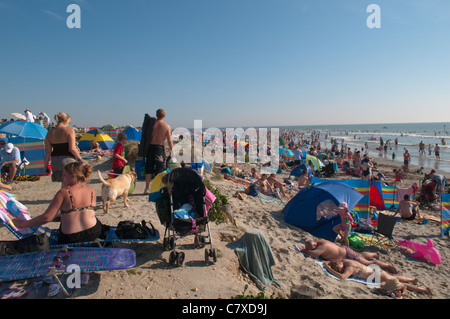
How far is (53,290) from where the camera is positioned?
2.51 metres

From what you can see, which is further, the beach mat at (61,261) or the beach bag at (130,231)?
the beach bag at (130,231)

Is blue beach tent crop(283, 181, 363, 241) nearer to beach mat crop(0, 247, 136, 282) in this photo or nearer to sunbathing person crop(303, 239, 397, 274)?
→ sunbathing person crop(303, 239, 397, 274)

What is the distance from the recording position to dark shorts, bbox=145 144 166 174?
229 inches

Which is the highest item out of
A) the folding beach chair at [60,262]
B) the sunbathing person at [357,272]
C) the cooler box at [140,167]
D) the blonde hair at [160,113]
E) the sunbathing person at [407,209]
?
the blonde hair at [160,113]

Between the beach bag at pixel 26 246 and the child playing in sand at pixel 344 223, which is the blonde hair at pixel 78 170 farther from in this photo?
the child playing in sand at pixel 344 223

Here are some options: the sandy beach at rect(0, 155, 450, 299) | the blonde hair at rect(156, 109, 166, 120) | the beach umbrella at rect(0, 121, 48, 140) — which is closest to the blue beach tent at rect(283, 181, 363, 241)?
the sandy beach at rect(0, 155, 450, 299)

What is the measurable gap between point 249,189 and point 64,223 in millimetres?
6437

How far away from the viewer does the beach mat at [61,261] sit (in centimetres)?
244

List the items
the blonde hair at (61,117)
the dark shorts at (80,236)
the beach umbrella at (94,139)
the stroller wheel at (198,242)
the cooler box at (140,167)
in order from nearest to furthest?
the dark shorts at (80,236), the stroller wheel at (198,242), the blonde hair at (61,117), the cooler box at (140,167), the beach umbrella at (94,139)

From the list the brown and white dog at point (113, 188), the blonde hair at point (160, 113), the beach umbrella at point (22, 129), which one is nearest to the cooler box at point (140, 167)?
the brown and white dog at point (113, 188)

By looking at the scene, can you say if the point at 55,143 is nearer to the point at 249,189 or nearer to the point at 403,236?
the point at 249,189

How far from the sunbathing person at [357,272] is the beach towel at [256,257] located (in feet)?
4.38

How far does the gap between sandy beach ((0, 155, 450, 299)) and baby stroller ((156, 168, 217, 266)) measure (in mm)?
186
